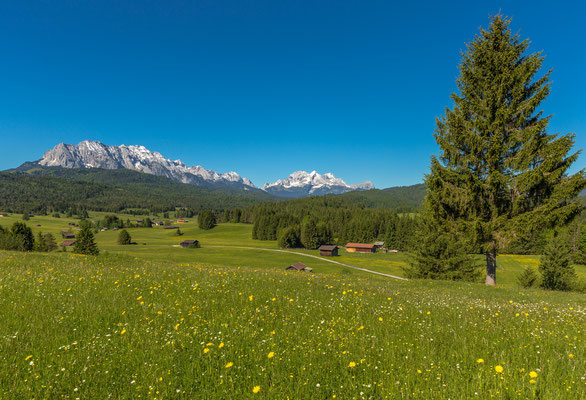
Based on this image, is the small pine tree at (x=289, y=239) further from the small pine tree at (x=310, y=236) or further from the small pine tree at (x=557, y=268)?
the small pine tree at (x=557, y=268)

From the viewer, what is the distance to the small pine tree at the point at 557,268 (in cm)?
3550

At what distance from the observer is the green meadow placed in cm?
339

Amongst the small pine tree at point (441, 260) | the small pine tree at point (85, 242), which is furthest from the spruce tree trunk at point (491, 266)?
the small pine tree at point (85, 242)

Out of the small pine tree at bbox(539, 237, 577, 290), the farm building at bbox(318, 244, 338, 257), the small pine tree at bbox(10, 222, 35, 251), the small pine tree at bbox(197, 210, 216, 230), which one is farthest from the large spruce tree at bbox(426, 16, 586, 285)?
the small pine tree at bbox(197, 210, 216, 230)

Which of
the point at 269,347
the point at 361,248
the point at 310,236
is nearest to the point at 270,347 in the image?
the point at 269,347

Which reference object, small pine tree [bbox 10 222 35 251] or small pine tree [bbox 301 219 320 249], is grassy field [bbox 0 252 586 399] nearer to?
small pine tree [bbox 10 222 35 251]

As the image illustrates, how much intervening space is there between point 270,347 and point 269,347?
0.08ft

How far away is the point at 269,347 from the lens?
4500 mm

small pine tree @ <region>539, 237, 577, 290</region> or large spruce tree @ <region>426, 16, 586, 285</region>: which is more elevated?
large spruce tree @ <region>426, 16, 586, 285</region>

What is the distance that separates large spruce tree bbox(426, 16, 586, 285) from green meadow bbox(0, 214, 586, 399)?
34.1ft

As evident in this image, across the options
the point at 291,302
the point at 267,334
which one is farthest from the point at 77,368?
the point at 291,302

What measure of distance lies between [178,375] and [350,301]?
5263 mm

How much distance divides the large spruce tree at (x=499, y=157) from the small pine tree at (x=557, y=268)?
29272 mm

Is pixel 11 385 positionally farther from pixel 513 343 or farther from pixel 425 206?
pixel 425 206
